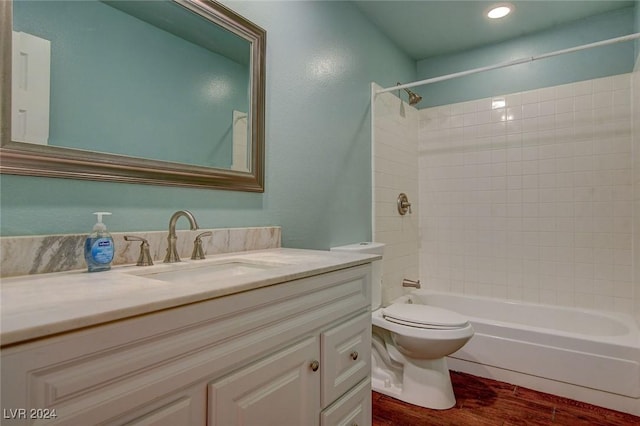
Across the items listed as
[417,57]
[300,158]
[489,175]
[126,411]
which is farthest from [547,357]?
[417,57]

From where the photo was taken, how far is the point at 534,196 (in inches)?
105

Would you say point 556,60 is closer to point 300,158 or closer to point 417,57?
point 417,57

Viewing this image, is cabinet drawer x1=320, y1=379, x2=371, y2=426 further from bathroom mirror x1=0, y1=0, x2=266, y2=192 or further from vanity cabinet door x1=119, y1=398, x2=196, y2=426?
bathroom mirror x1=0, y1=0, x2=266, y2=192

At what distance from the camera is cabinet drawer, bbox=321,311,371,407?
107cm

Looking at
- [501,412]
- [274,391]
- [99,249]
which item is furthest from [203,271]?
[501,412]

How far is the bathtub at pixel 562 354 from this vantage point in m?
1.86

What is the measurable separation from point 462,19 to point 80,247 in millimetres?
2765

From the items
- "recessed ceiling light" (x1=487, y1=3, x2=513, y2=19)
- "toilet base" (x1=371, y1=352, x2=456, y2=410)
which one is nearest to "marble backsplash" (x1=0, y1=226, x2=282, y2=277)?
"toilet base" (x1=371, y1=352, x2=456, y2=410)

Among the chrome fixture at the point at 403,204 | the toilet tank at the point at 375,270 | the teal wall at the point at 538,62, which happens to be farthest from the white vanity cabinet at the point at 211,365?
the teal wall at the point at 538,62

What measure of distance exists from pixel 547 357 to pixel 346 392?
1568 mm

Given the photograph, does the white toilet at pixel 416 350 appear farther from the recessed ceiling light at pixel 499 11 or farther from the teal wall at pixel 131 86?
the recessed ceiling light at pixel 499 11

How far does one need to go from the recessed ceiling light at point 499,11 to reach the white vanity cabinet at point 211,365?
222 cm

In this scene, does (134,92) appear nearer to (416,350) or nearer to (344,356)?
(344,356)

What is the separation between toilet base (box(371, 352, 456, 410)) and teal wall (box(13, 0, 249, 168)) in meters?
1.56
